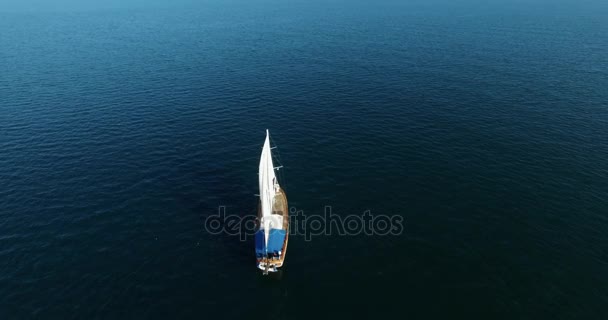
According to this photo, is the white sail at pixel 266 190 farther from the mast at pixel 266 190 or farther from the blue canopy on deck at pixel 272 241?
the blue canopy on deck at pixel 272 241

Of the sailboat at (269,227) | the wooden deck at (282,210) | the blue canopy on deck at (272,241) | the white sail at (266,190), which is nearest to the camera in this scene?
the sailboat at (269,227)

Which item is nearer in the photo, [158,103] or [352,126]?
[352,126]

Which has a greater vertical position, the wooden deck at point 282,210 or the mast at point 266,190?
the mast at point 266,190

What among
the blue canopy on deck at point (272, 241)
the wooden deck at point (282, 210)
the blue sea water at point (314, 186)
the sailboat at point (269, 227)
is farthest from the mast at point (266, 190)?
the blue sea water at point (314, 186)

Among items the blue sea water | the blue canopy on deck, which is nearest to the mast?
the blue canopy on deck

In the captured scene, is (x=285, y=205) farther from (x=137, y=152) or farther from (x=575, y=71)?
(x=575, y=71)

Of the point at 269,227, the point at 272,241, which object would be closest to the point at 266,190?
the point at 269,227

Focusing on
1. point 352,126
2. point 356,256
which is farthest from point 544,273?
point 352,126
